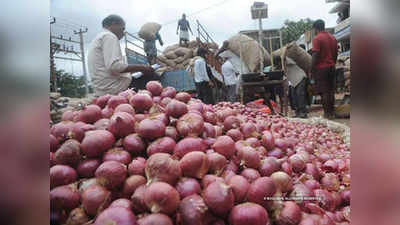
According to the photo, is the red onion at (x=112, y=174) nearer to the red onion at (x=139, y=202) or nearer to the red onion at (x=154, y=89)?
the red onion at (x=139, y=202)

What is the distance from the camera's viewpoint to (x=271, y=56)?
6.61 feet

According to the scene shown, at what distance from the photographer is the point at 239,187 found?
90 cm

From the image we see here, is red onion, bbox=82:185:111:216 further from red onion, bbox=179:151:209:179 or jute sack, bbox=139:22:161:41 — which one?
jute sack, bbox=139:22:161:41

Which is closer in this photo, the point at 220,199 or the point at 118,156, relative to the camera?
the point at 220,199

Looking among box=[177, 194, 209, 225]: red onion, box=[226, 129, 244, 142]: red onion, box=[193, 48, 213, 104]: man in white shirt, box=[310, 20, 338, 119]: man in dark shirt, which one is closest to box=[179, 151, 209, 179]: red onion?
box=[177, 194, 209, 225]: red onion

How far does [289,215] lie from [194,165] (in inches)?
13.7

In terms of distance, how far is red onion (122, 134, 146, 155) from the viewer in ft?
3.43

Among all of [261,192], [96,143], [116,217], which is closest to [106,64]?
[96,143]

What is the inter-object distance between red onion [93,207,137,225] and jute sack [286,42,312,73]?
1225 millimetres

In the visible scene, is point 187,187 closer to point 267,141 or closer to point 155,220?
point 155,220

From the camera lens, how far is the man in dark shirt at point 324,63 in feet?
3.76

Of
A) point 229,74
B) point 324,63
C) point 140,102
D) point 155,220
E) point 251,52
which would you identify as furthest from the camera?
point 229,74
